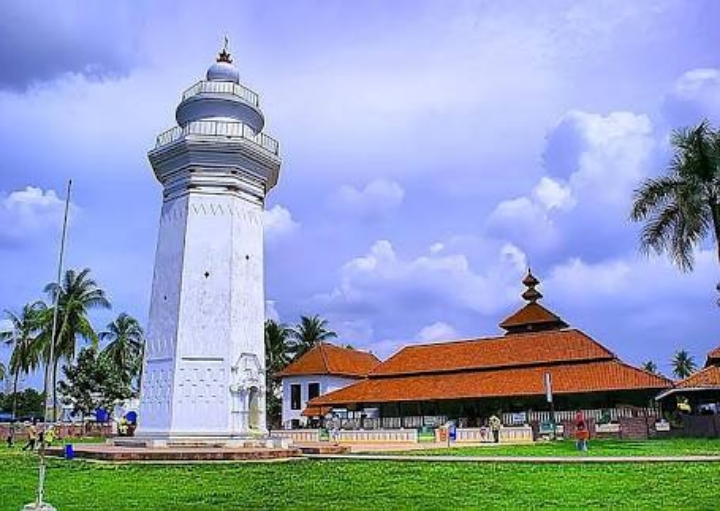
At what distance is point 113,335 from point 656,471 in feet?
170

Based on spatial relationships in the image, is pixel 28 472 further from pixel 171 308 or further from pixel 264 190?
pixel 264 190

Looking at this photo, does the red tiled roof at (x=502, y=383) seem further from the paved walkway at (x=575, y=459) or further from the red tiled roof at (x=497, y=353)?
the paved walkway at (x=575, y=459)

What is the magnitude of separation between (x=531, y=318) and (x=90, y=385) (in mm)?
31632

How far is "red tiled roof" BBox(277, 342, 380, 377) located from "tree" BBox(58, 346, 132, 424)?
502 inches

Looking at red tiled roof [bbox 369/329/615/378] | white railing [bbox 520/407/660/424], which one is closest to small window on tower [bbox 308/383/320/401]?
red tiled roof [bbox 369/329/615/378]

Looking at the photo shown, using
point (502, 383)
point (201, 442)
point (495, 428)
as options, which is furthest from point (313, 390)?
point (201, 442)

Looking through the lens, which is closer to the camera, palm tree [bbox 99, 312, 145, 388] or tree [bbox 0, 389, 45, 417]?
palm tree [bbox 99, 312, 145, 388]

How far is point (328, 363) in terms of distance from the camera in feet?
160

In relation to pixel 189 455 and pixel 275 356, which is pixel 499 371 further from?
pixel 275 356

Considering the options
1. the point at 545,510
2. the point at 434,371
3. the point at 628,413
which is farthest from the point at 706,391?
the point at 545,510

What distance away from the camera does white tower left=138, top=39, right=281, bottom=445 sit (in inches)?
848

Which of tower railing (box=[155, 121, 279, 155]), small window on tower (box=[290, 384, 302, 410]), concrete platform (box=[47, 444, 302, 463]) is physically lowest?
concrete platform (box=[47, 444, 302, 463])

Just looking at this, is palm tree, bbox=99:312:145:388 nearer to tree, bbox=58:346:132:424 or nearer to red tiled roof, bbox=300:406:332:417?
tree, bbox=58:346:132:424

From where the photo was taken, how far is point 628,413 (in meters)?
31.6
